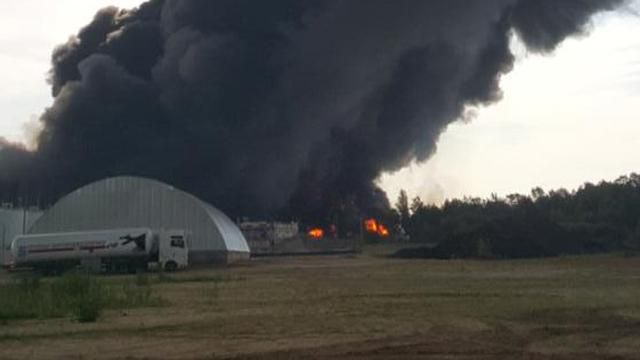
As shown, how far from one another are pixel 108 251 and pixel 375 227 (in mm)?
55969

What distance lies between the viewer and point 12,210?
100 metres

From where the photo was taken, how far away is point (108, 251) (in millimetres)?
71750

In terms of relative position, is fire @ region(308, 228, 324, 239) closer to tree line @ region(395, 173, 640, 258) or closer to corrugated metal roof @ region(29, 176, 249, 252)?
tree line @ region(395, 173, 640, 258)

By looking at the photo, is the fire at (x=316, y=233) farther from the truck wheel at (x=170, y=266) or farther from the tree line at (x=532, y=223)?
the truck wheel at (x=170, y=266)

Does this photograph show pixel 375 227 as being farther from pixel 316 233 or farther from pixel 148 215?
pixel 148 215

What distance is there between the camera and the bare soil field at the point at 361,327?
18.7 m

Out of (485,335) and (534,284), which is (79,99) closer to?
(534,284)

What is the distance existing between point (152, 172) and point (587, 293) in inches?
2954

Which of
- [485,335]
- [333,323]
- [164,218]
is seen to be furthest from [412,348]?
[164,218]

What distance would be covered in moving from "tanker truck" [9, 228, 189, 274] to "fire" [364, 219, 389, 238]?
164 ft

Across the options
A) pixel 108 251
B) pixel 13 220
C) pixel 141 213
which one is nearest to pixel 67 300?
pixel 108 251

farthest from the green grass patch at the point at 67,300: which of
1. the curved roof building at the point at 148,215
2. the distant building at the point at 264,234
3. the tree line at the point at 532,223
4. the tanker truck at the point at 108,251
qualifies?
the distant building at the point at 264,234

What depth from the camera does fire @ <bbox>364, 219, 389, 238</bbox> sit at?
12152 cm

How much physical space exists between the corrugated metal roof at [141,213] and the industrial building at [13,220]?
12.3 meters
